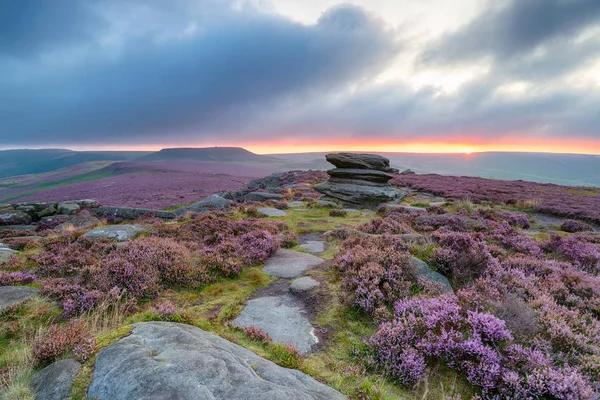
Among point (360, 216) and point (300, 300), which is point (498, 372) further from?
point (360, 216)

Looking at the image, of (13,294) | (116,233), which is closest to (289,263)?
(13,294)

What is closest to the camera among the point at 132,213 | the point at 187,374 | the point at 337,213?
the point at 187,374

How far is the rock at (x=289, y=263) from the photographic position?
332 inches

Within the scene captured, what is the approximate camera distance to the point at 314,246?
444 inches

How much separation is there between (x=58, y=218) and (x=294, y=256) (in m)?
24.9

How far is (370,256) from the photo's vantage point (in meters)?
7.54

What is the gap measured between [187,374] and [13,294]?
19.7ft

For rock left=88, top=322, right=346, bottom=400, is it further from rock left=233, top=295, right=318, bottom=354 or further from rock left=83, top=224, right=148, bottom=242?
rock left=83, top=224, right=148, bottom=242

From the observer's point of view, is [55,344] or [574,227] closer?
[55,344]

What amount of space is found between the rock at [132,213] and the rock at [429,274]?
1934 centimetres

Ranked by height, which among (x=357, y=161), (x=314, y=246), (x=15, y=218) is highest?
(x=357, y=161)

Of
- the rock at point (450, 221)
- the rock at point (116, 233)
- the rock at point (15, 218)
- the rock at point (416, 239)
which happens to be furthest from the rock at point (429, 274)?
the rock at point (15, 218)

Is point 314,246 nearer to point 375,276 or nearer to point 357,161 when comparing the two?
point 375,276

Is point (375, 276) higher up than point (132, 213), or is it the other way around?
point (375, 276)
